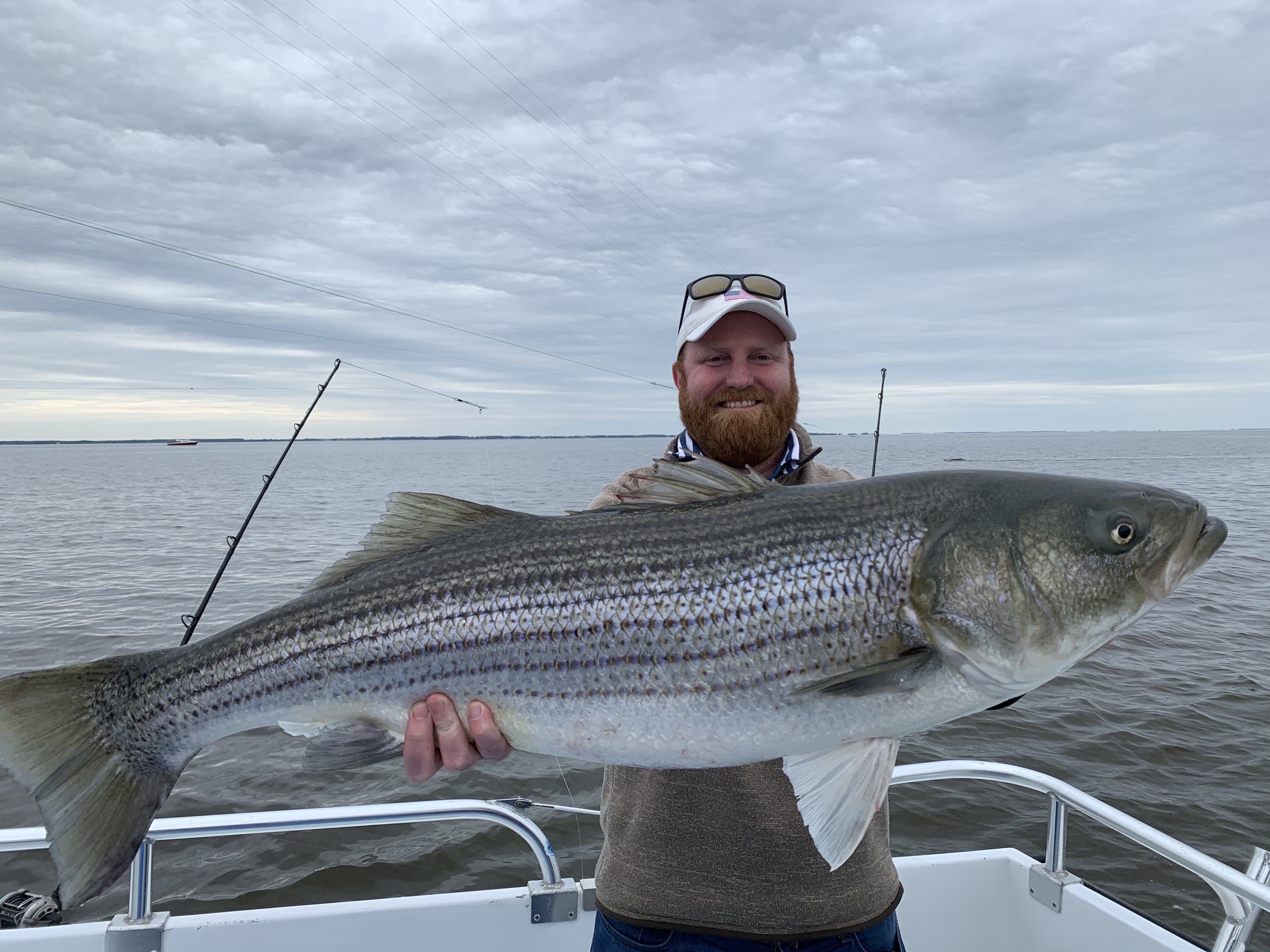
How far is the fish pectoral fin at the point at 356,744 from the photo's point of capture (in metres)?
3.03

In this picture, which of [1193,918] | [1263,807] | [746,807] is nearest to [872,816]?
[746,807]

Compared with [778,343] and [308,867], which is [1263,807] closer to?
[778,343]

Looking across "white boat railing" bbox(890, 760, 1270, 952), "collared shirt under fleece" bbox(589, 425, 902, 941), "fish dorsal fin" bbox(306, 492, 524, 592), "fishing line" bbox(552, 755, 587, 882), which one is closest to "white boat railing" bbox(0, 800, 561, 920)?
"collared shirt under fleece" bbox(589, 425, 902, 941)

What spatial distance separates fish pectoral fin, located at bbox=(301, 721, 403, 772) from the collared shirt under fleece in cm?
98

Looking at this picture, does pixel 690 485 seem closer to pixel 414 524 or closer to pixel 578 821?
pixel 414 524

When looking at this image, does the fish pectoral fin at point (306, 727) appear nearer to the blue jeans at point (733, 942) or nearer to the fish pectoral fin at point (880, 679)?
the blue jeans at point (733, 942)

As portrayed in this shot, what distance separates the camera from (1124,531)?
2.79 metres

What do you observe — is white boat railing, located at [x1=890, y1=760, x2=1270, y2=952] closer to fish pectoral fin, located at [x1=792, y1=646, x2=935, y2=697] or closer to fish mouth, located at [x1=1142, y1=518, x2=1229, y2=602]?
fish pectoral fin, located at [x1=792, y1=646, x2=935, y2=697]

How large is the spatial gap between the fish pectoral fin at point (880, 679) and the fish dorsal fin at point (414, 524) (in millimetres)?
1469

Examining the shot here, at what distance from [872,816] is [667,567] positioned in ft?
3.75

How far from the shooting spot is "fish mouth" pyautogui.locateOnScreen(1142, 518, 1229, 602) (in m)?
2.77

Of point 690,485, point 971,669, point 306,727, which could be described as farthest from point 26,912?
point 971,669

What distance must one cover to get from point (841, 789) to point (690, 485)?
4.15ft

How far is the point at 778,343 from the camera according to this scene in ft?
13.8
